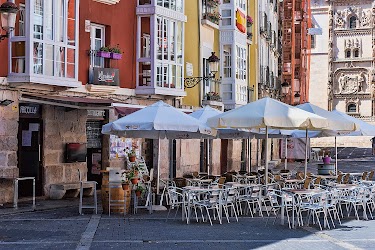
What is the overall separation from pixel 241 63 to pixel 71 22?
45.1 feet

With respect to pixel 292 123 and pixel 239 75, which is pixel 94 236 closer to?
pixel 292 123

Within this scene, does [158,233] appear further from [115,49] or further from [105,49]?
[115,49]

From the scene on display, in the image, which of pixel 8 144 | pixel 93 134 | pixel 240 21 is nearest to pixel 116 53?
pixel 93 134

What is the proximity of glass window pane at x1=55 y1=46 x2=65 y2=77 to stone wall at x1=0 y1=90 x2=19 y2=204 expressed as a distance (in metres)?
1.38

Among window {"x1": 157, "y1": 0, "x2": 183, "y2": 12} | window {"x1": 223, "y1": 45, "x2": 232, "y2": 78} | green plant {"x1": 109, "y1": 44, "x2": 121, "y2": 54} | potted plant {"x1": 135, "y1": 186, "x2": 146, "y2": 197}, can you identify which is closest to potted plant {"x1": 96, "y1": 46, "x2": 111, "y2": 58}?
green plant {"x1": 109, "y1": 44, "x2": 121, "y2": 54}

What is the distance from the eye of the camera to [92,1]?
71.3 feet

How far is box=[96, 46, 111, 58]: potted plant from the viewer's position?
21844 mm

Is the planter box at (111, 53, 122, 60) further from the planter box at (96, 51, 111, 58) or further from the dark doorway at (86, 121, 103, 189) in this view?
the dark doorway at (86, 121, 103, 189)

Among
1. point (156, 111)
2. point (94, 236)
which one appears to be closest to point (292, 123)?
point (156, 111)

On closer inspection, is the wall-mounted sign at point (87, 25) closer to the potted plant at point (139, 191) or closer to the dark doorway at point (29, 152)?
the dark doorway at point (29, 152)

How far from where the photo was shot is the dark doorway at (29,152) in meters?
19.7

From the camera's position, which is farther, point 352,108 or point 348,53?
point 348,53

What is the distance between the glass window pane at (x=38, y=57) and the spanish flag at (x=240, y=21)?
47.5 feet

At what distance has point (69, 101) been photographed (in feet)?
62.8
